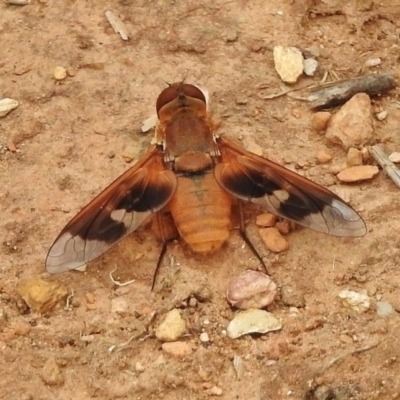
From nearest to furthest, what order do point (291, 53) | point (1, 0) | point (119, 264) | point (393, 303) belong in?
point (393, 303) → point (119, 264) → point (291, 53) → point (1, 0)

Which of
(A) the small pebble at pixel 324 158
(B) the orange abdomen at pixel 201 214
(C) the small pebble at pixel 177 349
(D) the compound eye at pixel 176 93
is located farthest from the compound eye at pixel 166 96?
(C) the small pebble at pixel 177 349

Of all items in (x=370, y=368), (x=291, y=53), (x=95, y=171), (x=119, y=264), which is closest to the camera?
(x=370, y=368)

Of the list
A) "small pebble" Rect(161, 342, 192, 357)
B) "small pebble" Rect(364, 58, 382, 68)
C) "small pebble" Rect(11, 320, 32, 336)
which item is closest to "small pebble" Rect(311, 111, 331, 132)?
"small pebble" Rect(364, 58, 382, 68)

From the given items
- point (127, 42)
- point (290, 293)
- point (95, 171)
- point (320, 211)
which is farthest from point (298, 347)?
point (127, 42)

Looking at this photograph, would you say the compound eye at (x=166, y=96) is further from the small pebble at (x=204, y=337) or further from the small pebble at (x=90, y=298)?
the small pebble at (x=204, y=337)

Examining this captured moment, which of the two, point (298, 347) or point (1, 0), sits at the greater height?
point (1, 0)

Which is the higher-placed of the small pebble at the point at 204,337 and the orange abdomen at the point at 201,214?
the orange abdomen at the point at 201,214

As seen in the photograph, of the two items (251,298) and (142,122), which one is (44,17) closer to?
(142,122)
